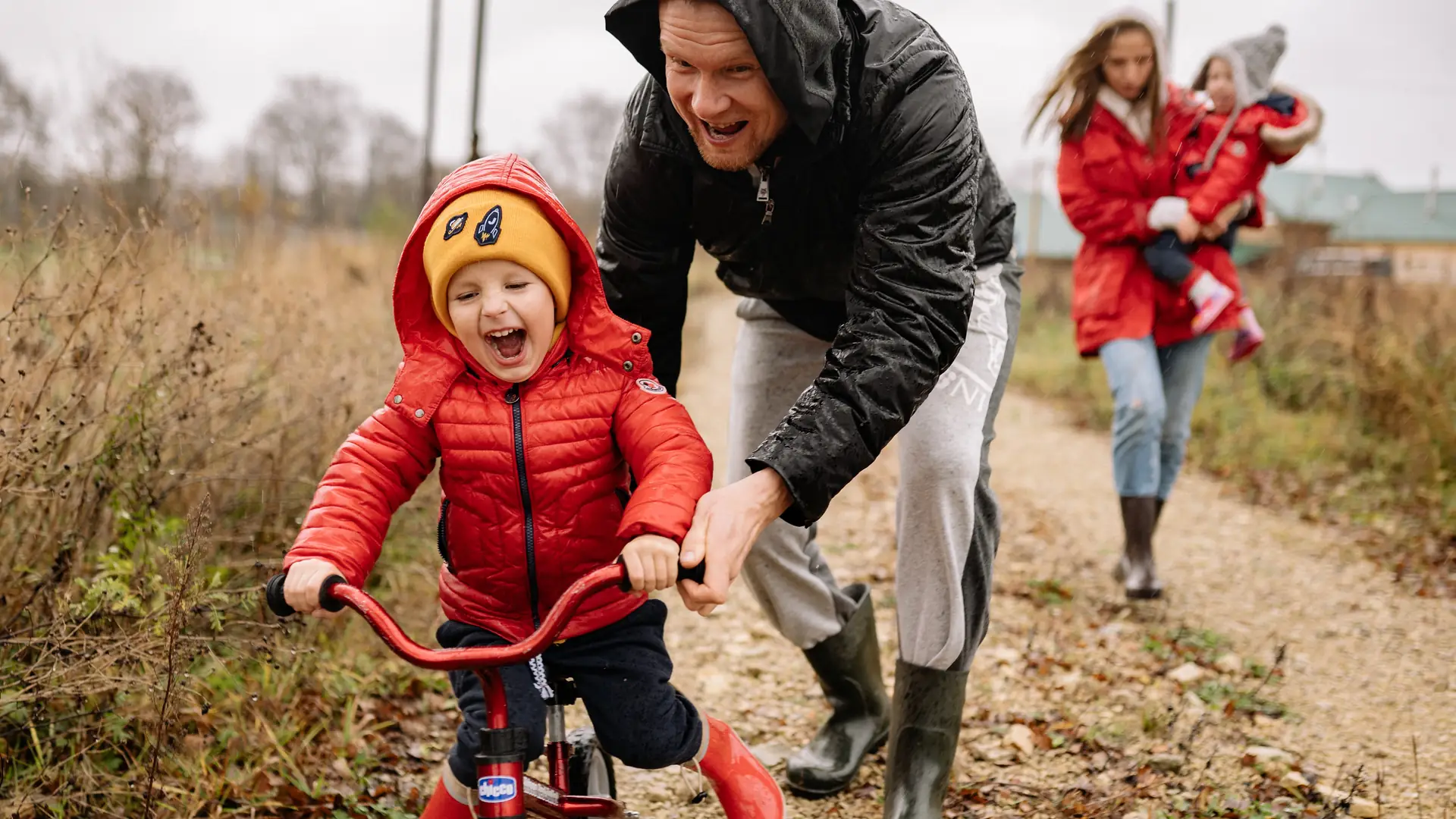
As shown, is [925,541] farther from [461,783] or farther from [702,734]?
[461,783]

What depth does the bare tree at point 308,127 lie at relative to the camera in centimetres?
2136

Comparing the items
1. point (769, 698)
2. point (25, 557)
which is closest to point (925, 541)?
point (769, 698)

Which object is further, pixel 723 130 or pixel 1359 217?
pixel 1359 217

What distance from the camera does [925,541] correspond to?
2.72m

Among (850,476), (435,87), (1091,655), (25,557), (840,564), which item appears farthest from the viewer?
(435,87)

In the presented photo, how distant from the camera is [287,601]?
203 centimetres

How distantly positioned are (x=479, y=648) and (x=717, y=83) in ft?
3.81

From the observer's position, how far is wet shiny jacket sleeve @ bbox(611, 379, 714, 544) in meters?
2.10

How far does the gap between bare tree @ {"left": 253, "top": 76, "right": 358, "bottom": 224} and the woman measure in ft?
50.0

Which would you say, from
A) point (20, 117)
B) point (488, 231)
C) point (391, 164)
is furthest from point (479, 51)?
point (391, 164)

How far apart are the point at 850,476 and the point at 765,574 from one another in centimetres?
99

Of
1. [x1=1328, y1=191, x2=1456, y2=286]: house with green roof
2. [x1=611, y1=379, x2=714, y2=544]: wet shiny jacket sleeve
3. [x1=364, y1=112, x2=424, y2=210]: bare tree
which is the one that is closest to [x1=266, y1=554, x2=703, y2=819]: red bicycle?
[x1=611, y1=379, x2=714, y2=544]: wet shiny jacket sleeve

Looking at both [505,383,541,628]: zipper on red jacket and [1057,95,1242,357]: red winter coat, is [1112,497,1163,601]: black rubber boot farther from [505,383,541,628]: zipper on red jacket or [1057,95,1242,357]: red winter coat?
[505,383,541,628]: zipper on red jacket

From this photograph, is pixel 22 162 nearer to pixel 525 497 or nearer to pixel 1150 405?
pixel 525 497
